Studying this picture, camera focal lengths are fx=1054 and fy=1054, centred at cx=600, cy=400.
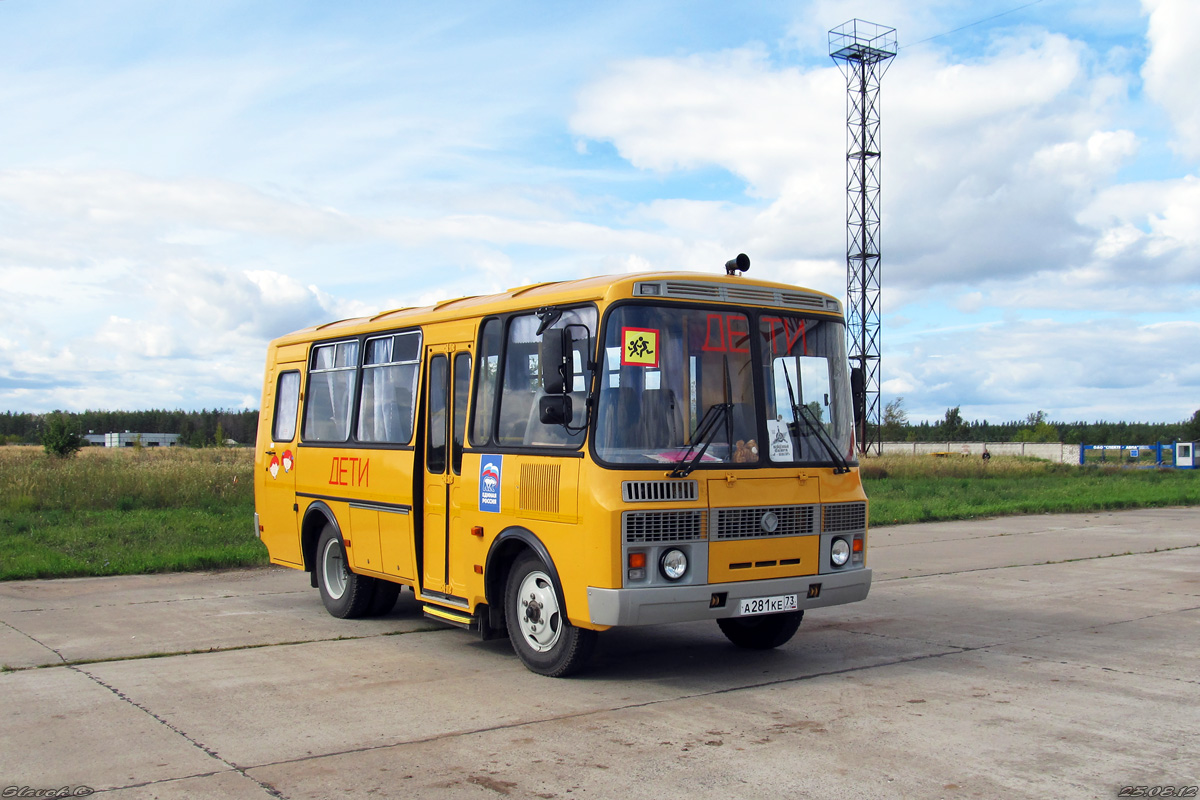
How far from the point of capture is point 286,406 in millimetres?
11555

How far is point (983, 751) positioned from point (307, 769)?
356 centimetres

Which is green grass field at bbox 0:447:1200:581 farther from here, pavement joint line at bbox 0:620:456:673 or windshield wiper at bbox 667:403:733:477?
windshield wiper at bbox 667:403:733:477

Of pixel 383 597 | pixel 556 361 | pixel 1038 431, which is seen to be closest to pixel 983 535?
pixel 383 597

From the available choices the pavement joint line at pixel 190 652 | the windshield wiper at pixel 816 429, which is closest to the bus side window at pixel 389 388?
the pavement joint line at pixel 190 652

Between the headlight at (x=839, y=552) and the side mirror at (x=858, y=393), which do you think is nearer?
the headlight at (x=839, y=552)

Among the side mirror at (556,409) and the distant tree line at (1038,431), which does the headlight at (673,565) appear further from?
the distant tree line at (1038,431)

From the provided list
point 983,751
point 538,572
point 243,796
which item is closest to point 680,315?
point 538,572

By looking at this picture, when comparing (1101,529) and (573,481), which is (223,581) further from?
(1101,529)

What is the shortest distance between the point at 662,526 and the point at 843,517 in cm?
167

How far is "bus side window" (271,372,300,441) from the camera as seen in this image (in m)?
11.3

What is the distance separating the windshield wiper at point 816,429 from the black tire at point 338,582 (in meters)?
4.73

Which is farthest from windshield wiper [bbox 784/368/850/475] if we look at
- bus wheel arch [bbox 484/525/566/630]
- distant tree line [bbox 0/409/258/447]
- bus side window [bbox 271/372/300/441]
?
distant tree line [bbox 0/409/258/447]

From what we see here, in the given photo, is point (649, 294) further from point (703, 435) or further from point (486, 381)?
point (486, 381)

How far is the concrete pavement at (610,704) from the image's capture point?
522cm
